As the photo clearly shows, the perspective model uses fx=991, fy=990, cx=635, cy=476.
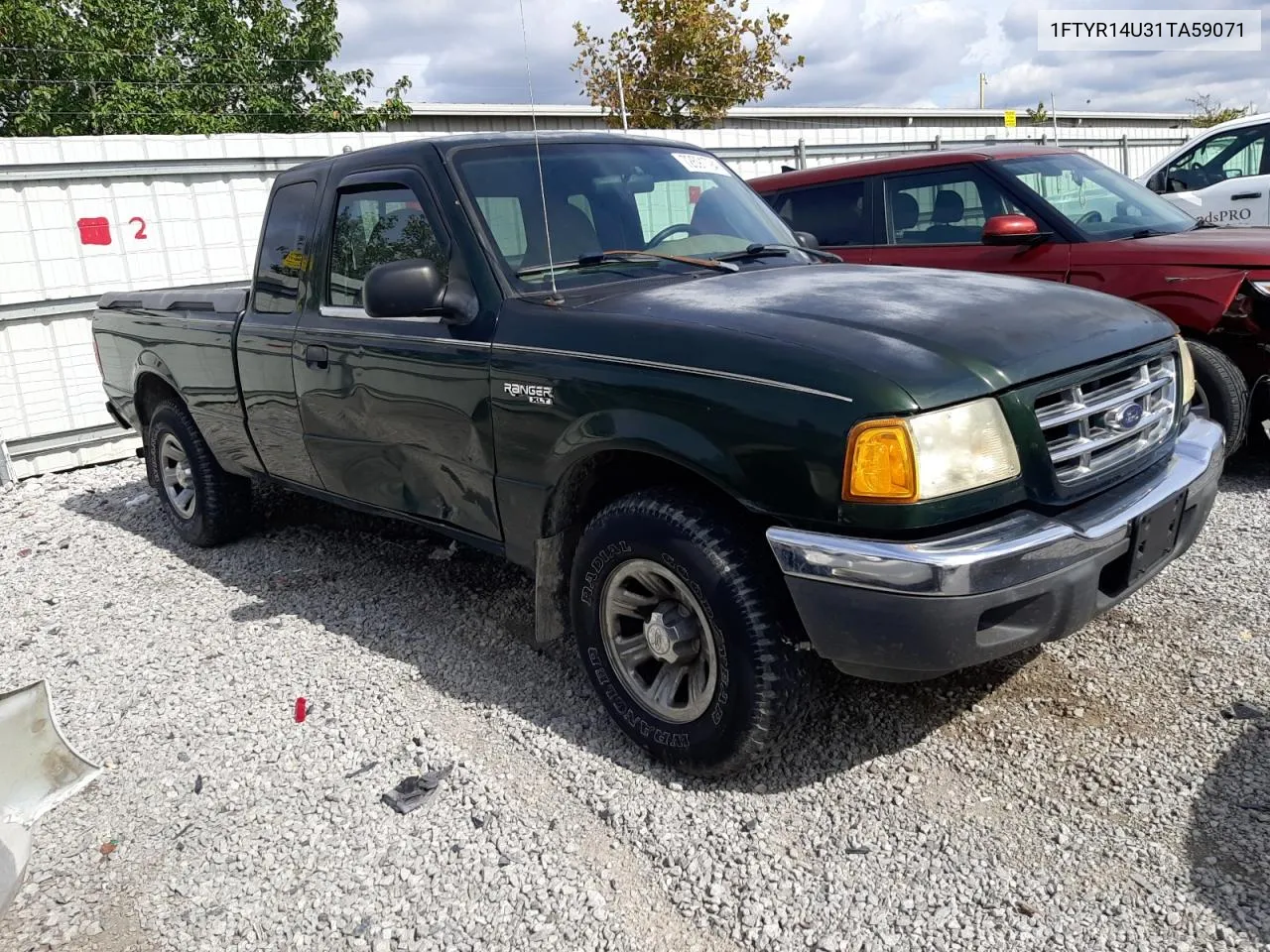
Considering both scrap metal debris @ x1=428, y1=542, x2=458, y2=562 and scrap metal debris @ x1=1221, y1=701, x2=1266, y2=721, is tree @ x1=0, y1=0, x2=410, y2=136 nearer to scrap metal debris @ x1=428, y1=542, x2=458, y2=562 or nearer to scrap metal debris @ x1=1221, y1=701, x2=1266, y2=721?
scrap metal debris @ x1=428, y1=542, x2=458, y2=562

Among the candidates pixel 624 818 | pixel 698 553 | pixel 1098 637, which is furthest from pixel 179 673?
pixel 1098 637

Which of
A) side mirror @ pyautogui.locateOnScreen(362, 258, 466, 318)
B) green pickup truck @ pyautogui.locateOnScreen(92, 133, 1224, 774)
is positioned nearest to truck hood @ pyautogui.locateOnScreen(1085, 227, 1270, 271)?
green pickup truck @ pyautogui.locateOnScreen(92, 133, 1224, 774)

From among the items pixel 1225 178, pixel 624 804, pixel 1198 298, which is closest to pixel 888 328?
pixel 624 804

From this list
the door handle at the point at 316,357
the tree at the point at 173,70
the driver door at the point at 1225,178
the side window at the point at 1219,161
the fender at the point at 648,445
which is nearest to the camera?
the fender at the point at 648,445

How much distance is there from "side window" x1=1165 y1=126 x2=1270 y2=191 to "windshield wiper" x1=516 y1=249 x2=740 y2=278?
7010 millimetres

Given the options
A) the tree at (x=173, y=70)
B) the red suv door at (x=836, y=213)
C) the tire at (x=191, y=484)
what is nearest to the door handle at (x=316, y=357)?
the tire at (x=191, y=484)

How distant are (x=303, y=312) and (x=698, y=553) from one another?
2.40 meters

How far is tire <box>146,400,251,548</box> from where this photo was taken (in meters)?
5.43

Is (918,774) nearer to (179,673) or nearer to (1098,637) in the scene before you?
(1098,637)

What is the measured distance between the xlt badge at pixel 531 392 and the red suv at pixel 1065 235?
3247 millimetres

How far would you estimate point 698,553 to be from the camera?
2.72m

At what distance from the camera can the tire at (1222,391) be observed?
492 cm

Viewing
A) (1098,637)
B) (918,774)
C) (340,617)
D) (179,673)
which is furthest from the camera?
(340,617)

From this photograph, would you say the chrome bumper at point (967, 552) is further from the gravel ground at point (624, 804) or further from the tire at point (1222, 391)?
the tire at point (1222, 391)
